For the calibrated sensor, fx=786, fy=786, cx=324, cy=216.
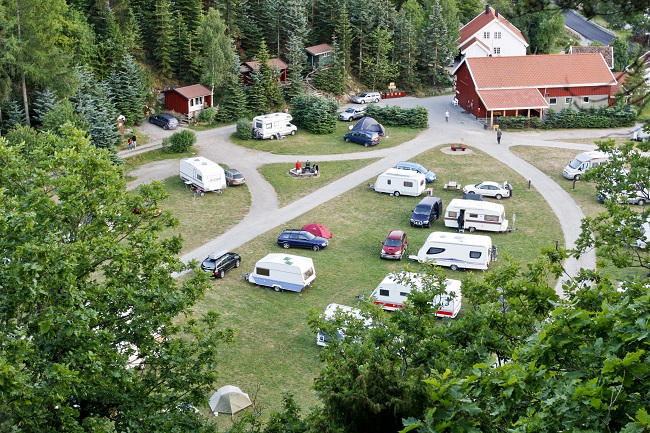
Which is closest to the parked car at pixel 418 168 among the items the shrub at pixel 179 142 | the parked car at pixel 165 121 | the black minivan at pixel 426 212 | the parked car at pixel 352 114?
the black minivan at pixel 426 212

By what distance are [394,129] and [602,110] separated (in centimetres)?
1339

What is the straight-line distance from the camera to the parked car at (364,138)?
4662cm

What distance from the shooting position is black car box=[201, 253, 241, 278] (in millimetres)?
29922

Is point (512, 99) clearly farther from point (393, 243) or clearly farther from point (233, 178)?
point (393, 243)

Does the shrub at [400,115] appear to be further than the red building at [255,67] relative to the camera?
No

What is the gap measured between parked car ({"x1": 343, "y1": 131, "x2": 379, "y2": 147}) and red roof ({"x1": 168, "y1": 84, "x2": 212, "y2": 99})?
1060 centimetres

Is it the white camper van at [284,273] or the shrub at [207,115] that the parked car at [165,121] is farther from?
the white camper van at [284,273]

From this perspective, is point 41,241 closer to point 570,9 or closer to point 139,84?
point 570,9

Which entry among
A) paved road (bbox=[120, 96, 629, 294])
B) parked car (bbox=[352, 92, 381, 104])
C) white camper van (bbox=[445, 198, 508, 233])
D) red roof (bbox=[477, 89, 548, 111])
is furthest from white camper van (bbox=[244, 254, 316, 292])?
parked car (bbox=[352, 92, 381, 104])

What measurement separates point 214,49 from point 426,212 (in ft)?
71.0

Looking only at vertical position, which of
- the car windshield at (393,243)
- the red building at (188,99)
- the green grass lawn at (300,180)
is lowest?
the green grass lawn at (300,180)

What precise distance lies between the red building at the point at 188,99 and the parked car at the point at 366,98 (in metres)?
Answer: 10.7

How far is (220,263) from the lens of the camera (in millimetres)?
30172

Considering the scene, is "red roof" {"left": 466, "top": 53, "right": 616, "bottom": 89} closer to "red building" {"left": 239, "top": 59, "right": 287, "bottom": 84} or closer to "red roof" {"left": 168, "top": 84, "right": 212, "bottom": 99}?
"red building" {"left": 239, "top": 59, "right": 287, "bottom": 84}
